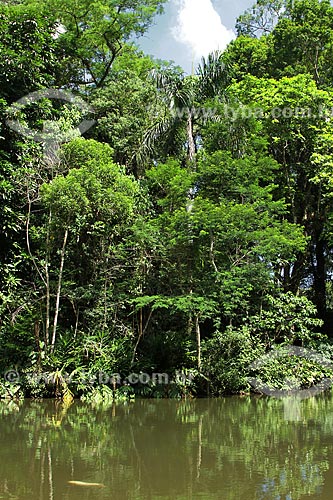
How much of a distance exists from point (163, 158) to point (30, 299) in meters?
6.09

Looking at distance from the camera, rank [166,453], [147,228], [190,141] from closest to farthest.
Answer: [166,453]
[147,228]
[190,141]

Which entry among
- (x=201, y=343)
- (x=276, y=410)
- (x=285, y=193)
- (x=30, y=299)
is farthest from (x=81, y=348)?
(x=285, y=193)

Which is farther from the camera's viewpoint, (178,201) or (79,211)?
(178,201)

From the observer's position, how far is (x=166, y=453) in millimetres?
5914

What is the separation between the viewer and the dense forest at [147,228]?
1184 cm

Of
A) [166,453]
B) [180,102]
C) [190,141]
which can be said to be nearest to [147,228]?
[190,141]

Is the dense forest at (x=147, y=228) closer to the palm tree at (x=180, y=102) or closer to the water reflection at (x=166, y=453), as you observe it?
the palm tree at (x=180, y=102)

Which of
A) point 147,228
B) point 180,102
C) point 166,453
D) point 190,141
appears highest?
point 180,102

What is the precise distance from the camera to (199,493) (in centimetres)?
426

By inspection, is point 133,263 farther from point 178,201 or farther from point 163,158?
point 163,158

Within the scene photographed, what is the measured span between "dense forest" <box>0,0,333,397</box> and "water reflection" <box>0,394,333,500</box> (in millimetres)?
2272

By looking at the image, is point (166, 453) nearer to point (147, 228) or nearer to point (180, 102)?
point (147, 228)

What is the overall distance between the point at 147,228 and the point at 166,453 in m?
7.19

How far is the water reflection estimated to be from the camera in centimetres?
437
